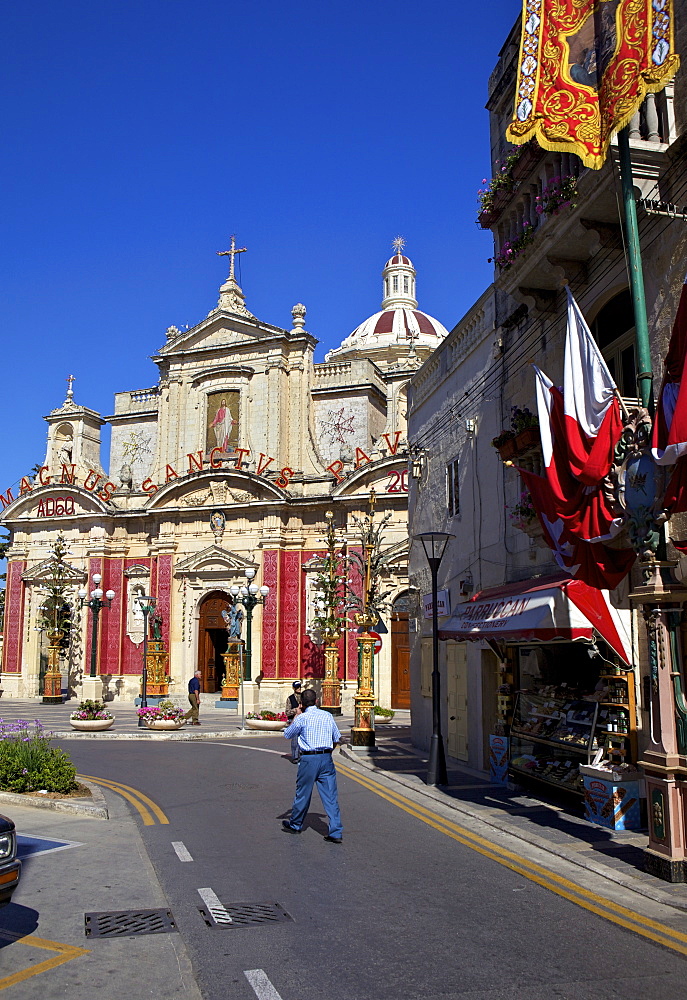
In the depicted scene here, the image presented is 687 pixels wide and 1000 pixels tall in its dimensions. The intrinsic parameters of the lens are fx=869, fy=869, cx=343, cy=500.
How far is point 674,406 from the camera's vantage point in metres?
8.44

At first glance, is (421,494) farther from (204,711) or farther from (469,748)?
(204,711)

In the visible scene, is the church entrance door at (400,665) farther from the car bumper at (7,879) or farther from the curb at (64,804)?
the car bumper at (7,879)

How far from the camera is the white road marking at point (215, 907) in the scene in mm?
7066

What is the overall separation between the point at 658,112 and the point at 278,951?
35.2 feet

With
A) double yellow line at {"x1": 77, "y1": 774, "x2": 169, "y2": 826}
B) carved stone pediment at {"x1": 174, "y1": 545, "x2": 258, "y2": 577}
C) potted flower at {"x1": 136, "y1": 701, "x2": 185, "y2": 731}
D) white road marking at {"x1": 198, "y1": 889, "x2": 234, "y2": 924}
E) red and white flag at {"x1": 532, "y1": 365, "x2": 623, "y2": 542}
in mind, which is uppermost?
carved stone pediment at {"x1": 174, "y1": 545, "x2": 258, "y2": 577}

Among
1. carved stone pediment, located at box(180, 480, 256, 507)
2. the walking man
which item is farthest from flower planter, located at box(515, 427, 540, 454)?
carved stone pediment, located at box(180, 480, 256, 507)

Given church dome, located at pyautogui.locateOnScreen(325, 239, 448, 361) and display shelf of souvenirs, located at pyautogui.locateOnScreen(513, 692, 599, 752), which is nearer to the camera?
display shelf of souvenirs, located at pyautogui.locateOnScreen(513, 692, 599, 752)

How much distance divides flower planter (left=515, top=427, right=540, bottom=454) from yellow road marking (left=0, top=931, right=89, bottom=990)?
941 centimetres

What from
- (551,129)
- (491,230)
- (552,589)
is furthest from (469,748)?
(551,129)

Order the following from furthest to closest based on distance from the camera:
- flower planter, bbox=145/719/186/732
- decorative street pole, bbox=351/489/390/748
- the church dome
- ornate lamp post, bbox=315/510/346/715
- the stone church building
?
1. the church dome
2. the stone church building
3. ornate lamp post, bbox=315/510/346/715
4. flower planter, bbox=145/719/186/732
5. decorative street pole, bbox=351/489/390/748

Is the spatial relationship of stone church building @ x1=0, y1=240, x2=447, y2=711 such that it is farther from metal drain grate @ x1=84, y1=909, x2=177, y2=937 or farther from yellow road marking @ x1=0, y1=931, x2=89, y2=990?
yellow road marking @ x1=0, y1=931, x2=89, y2=990

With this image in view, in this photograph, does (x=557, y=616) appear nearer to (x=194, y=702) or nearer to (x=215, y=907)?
(x=215, y=907)

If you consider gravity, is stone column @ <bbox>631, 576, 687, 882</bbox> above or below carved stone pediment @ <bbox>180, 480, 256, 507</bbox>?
below

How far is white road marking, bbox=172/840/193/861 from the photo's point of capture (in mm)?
9406
